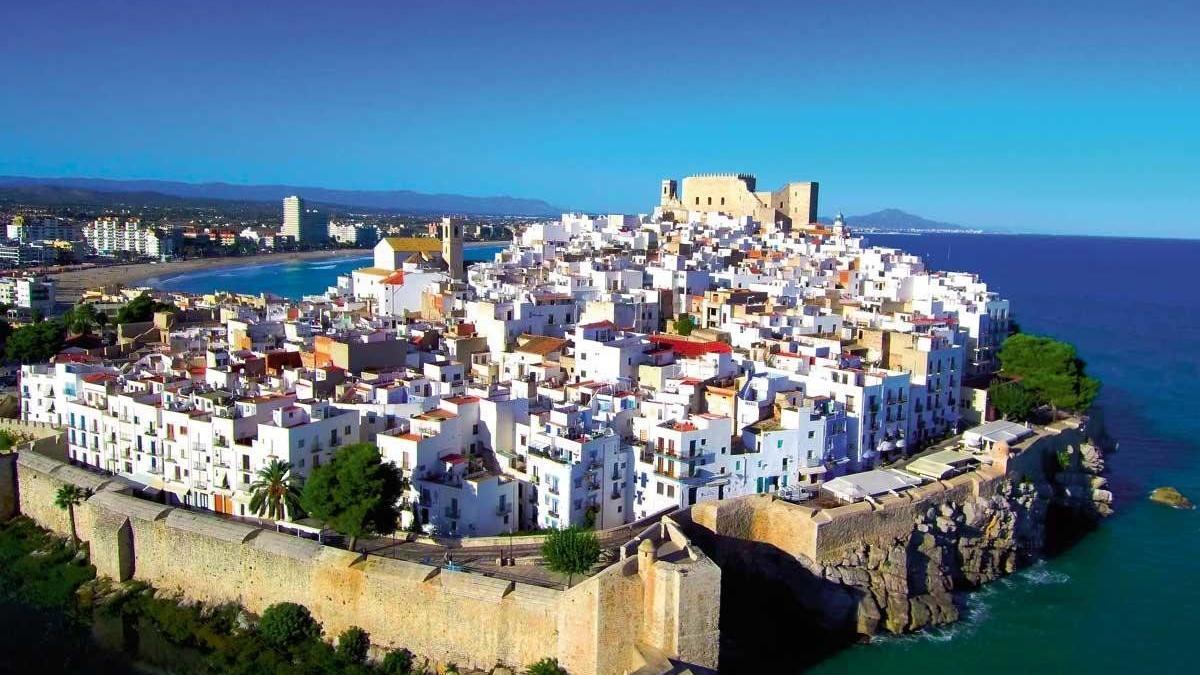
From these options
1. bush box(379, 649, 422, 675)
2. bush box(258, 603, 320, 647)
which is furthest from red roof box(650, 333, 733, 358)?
bush box(258, 603, 320, 647)

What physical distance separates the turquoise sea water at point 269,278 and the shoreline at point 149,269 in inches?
47.6

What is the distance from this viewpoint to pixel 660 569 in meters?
14.3

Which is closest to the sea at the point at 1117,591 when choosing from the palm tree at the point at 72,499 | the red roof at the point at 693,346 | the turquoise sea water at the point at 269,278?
the red roof at the point at 693,346

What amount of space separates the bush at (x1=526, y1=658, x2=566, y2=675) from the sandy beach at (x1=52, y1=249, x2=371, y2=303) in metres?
55.6

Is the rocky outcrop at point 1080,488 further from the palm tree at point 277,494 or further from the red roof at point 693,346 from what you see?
the palm tree at point 277,494

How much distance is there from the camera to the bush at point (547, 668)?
Result: 563 inches

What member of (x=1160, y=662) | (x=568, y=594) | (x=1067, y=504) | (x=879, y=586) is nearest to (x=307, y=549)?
(x=568, y=594)

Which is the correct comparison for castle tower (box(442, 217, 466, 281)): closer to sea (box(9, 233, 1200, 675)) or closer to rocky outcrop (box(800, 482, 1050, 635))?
rocky outcrop (box(800, 482, 1050, 635))

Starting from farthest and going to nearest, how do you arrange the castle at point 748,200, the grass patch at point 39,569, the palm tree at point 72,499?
the castle at point 748,200 < the palm tree at point 72,499 < the grass patch at point 39,569

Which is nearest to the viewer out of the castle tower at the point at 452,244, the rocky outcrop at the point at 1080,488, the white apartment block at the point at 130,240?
the rocky outcrop at the point at 1080,488

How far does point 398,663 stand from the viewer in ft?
50.7

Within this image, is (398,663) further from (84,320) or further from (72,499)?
(84,320)

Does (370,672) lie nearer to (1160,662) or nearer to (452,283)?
(1160,662)

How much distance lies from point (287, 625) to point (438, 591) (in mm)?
2802
